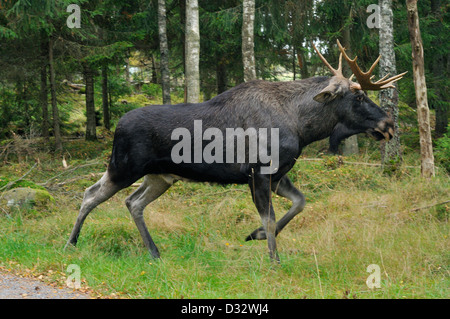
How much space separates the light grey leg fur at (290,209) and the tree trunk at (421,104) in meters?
3.96

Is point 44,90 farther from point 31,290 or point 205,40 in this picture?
point 31,290

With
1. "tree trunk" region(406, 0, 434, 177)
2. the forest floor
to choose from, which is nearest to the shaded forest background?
"tree trunk" region(406, 0, 434, 177)

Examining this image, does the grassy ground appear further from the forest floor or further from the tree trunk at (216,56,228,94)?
the tree trunk at (216,56,228,94)

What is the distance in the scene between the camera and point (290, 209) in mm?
6445

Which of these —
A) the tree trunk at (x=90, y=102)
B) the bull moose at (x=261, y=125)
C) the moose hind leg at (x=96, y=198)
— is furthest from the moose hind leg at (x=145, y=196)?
the tree trunk at (x=90, y=102)

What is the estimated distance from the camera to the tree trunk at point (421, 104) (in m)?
9.45

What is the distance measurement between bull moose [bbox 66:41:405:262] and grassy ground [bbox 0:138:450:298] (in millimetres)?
512

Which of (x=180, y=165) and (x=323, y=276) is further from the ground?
(x=180, y=165)

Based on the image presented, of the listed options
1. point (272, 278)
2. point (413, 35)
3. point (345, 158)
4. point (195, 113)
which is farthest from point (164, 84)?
point (272, 278)

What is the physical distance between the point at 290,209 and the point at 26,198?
5024mm

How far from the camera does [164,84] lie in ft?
51.7

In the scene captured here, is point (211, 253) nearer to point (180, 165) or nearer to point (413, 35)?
point (180, 165)

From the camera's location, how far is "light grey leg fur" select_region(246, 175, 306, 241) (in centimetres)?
639

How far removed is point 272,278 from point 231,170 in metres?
1.54
